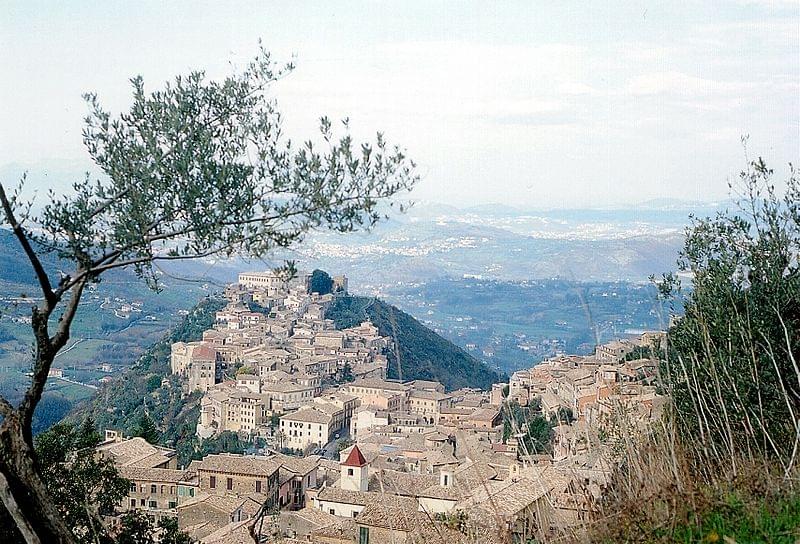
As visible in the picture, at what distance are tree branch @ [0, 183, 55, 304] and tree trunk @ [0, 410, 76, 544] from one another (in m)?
0.55

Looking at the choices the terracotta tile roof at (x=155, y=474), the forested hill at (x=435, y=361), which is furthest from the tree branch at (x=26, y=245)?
the forested hill at (x=435, y=361)

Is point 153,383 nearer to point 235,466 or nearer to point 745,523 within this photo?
point 235,466

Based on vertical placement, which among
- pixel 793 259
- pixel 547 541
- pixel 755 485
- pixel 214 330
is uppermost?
pixel 793 259

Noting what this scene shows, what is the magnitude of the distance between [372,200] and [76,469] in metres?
5.00

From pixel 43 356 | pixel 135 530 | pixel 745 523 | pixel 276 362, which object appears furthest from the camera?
pixel 276 362

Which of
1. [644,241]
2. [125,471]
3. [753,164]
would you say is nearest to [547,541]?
[753,164]

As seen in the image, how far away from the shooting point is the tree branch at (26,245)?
360 centimetres

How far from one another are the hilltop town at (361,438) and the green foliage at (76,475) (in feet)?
4.32

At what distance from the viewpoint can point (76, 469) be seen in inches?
296

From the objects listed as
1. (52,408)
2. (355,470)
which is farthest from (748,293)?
(52,408)

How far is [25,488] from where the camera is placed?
11.3 ft

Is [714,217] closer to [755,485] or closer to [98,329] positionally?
[755,485]

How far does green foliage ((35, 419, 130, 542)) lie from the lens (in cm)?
668

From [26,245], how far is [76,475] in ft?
14.3
